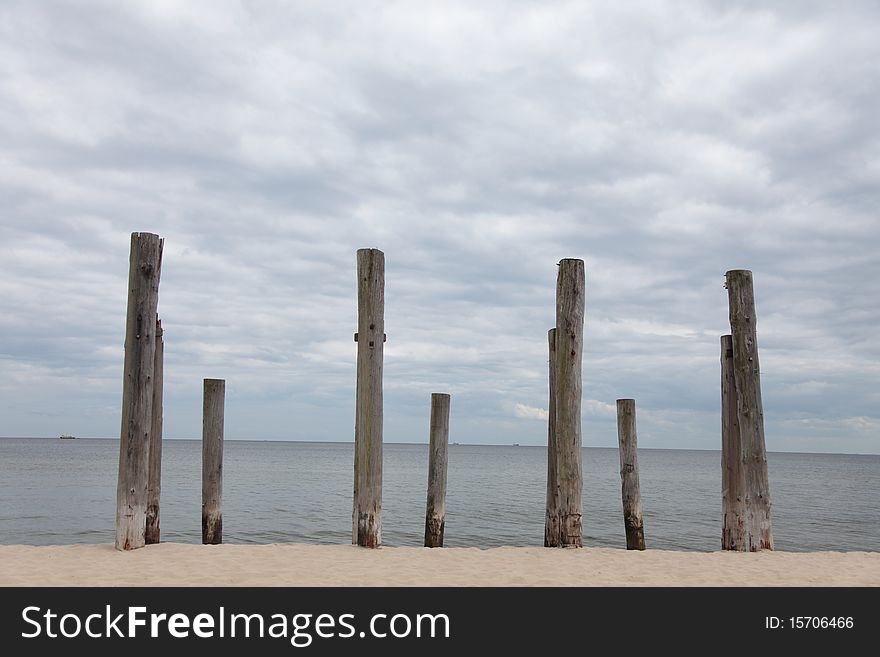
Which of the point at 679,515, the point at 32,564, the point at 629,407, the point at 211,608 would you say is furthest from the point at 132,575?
the point at 679,515

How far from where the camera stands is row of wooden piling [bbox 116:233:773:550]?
27.7ft

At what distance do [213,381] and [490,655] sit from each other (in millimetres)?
5787

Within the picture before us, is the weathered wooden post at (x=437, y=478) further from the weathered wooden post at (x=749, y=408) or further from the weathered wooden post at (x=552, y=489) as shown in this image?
the weathered wooden post at (x=749, y=408)

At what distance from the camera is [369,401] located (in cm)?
875

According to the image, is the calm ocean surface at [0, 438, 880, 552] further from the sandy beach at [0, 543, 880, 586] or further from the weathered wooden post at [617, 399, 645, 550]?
the sandy beach at [0, 543, 880, 586]

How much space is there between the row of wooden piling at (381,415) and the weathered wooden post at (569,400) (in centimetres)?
1

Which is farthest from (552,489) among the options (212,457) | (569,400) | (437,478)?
(212,457)

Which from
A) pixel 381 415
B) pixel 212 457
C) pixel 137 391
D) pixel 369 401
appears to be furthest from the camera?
pixel 212 457

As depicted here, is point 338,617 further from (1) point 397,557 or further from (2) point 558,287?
(2) point 558,287

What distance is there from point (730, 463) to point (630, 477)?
1.42 metres

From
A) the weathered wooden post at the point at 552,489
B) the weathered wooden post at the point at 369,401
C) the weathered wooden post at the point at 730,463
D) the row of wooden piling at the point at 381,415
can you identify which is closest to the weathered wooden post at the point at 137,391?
the row of wooden piling at the point at 381,415

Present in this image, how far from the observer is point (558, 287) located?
9.12 meters

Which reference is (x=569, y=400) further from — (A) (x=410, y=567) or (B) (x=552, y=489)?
(A) (x=410, y=567)

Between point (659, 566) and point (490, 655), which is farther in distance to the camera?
point (659, 566)
